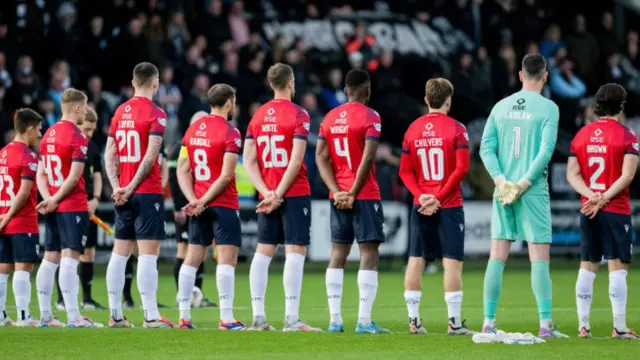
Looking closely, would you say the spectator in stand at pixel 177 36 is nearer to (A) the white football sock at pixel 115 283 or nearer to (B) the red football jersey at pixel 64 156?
(B) the red football jersey at pixel 64 156

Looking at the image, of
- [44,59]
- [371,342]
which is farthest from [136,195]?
[44,59]

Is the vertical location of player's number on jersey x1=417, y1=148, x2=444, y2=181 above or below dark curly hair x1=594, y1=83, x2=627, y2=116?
below

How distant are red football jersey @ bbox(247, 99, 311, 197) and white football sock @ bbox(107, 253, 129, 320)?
1697 millimetres

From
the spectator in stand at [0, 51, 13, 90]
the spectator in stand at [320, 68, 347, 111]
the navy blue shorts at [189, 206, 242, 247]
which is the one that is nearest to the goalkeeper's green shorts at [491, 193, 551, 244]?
the navy blue shorts at [189, 206, 242, 247]

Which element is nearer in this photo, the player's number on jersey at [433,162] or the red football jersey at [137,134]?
the player's number on jersey at [433,162]

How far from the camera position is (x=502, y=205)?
11.8 metres

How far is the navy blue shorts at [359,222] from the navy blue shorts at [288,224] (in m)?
0.28

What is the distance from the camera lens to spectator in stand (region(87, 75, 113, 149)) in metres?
24.0

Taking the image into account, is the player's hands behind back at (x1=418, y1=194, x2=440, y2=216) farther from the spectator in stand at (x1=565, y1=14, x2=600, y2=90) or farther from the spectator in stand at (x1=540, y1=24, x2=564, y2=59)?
the spectator in stand at (x1=540, y1=24, x2=564, y2=59)

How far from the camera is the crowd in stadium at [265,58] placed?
81.6 ft

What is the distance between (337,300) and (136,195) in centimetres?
226

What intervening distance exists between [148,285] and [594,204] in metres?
4.35

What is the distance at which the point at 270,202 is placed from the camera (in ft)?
41.9

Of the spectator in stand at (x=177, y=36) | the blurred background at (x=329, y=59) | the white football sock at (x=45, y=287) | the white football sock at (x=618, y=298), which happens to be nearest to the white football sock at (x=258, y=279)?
the white football sock at (x=45, y=287)
